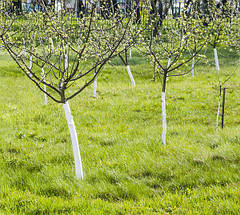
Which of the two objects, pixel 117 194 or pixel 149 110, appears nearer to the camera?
pixel 117 194

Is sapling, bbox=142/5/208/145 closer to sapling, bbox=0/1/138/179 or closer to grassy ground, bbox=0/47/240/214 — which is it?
sapling, bbox=0/1/138/179

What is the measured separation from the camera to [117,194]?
17.4ft

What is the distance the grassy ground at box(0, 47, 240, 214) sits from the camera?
4.84 m

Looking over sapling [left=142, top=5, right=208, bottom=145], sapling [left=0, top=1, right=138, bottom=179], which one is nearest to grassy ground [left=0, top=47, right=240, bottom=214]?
sapling [left=0, top=1, right=138, bottom=179]

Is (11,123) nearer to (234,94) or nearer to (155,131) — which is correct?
(155,131)

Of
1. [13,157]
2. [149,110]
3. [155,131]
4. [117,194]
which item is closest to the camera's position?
[117,194]

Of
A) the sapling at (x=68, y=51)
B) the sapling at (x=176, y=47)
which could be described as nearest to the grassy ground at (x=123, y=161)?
the sapling at (x=68, y=51)

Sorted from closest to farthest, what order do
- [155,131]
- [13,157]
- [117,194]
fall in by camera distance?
[117,194], [13,157], [155,131]

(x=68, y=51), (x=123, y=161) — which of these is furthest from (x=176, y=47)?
(x=123, y=161)

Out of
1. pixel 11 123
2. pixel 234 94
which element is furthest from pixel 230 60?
pixel 11 123

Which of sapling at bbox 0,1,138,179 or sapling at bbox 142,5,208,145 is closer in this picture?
sapling at bbox 0,1,138,179

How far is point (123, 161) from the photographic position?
6.64m

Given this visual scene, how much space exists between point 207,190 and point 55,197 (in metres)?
3.07

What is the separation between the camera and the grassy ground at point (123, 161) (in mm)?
4840
